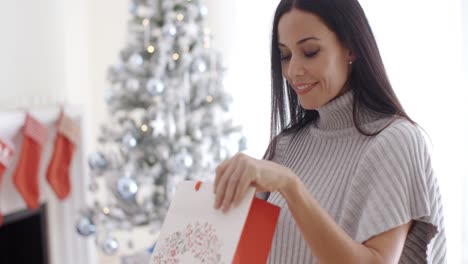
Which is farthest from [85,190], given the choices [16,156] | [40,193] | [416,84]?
[416,84]

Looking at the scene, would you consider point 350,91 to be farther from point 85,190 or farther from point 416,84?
point 85,190

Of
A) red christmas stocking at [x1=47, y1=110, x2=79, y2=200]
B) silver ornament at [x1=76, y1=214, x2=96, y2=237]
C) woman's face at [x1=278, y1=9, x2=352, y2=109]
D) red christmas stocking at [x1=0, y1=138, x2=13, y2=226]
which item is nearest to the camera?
woman's face at [x1=278, y1=9, x2=352, y2=109]

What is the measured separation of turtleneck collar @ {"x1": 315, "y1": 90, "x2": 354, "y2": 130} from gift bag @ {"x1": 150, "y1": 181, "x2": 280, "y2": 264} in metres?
0.28

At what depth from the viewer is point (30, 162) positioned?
265 centimetres

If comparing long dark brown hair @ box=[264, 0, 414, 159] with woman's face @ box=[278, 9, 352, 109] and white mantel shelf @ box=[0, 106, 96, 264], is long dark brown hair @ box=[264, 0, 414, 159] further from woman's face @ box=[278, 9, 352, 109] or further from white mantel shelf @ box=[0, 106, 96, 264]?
white mantel shelf @ box=[0, 106, 96, 264]

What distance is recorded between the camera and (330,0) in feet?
3.25

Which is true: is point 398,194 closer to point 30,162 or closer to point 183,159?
point 183,159

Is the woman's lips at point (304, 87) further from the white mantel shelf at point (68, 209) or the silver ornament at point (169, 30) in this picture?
the white mantel shelf at point (68, 209)

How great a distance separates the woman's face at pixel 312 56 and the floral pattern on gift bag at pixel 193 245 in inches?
12.9

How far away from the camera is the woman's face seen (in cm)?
98

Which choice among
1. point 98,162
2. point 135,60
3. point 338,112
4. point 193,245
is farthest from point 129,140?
point 193,245

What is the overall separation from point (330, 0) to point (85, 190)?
7.73 ft

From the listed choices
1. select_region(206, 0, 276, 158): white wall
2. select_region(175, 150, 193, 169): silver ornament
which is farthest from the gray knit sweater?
select_region(206, 0, 276, 158): white wall

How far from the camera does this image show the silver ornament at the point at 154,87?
8.16 ft
